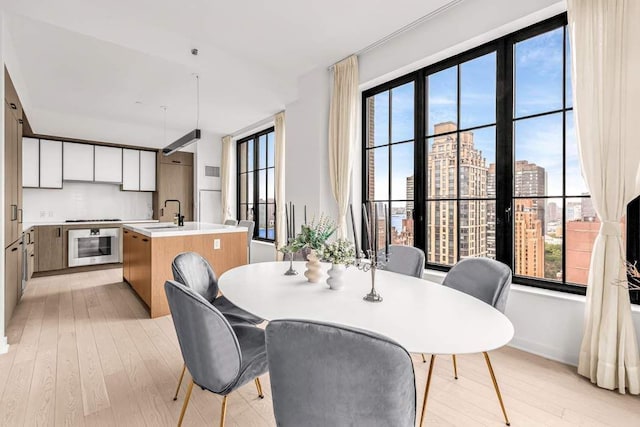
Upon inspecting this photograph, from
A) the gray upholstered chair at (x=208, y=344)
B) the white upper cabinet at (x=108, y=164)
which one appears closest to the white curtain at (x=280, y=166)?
the white upper cabinet at (x=108, y=164)

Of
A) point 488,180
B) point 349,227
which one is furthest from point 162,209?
point 488,180

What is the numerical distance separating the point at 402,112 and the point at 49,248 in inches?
230

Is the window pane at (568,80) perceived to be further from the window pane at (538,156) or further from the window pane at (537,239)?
the window pane at (537,239)

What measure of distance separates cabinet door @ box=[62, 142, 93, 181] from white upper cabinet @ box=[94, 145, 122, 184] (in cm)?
9

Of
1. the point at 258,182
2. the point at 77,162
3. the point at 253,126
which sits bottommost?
the point at 258,182

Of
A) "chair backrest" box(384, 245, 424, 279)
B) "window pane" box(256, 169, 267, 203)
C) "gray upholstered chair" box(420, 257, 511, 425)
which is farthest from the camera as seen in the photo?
"window pane" box(256, 169, 267, 203)

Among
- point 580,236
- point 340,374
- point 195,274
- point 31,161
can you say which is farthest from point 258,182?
point 340,374

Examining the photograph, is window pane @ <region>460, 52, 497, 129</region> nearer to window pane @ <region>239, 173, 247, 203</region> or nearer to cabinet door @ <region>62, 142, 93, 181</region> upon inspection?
window pane @ <region>239, 173, 247, 203</region>

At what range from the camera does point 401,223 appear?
3516 mm

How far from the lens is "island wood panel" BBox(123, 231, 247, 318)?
10.7 feet

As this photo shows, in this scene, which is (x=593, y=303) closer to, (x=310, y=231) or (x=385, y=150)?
(x=310, y=231)

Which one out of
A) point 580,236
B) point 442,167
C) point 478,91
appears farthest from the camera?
point 442,167

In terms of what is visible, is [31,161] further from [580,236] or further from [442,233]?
[580,236]

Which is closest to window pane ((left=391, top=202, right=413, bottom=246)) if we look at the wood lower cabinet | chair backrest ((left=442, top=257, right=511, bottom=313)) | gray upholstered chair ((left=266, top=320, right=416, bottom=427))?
chair backrest ((left=442, top=257, right=511, bottom=313))
